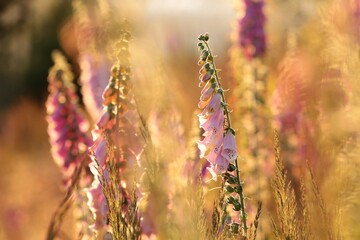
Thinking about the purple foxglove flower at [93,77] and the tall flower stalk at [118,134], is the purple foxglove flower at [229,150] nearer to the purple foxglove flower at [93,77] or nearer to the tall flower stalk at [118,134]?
the tall flower stalk at [118,134]

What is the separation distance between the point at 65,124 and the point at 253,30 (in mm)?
2044

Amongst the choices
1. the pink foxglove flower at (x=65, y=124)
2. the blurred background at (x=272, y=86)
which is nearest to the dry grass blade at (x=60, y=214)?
the blurred background at (x=272, y=86)

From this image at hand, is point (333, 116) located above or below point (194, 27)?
below

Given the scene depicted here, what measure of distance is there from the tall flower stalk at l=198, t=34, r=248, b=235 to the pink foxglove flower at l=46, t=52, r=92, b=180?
59.3 inches

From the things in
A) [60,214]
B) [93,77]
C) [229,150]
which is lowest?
[60,214]

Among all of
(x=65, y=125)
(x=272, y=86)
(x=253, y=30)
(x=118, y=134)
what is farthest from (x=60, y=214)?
(x=253, y=30)

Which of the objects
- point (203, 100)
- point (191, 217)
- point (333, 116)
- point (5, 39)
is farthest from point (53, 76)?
point (5, 39)

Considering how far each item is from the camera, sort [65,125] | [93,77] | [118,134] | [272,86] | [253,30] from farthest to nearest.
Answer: [93,77] < [253,30] < [272,86] < [65,125] < [118,134]

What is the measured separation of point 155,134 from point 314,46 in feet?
2.95

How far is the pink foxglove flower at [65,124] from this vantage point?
3.77m

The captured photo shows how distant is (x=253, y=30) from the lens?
18.1 ft

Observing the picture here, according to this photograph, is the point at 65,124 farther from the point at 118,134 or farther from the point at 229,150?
the point at 229,150

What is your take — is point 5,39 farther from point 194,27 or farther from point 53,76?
point 53,76

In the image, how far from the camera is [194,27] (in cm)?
1152
